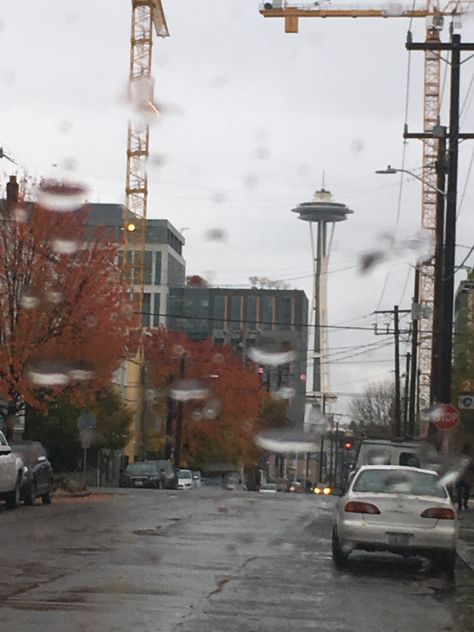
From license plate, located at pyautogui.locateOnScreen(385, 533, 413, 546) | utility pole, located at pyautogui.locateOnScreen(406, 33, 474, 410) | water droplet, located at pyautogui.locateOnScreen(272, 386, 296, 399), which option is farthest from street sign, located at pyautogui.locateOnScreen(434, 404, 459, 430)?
water droplet, located at pyautogui.locateOnScreen(272, 386, 296, 399)

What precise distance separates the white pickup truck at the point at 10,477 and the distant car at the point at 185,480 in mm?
30634

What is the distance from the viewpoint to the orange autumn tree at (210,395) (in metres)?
71.7

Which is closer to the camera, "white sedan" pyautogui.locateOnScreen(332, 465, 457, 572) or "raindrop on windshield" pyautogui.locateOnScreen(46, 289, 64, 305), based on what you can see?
"white sedan" pyautogui.locateOnScreen(332, 465, 457, 572)

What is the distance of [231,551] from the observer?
19125mm

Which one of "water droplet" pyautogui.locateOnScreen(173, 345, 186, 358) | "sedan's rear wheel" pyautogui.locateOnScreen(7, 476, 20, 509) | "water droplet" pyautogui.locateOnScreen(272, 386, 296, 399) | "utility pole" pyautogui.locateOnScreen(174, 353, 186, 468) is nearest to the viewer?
"sedan's rear wheel" pyautogui.locateOnScreen(7, 476, 20, 509)

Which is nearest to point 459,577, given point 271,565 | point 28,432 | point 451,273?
point 271,565

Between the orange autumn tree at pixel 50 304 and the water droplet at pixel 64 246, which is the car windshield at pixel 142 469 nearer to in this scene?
the orange autumn tree at pixel 50 304

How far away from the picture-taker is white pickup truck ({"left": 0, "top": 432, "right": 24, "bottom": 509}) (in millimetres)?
27656

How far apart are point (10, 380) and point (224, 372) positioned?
35.7 m

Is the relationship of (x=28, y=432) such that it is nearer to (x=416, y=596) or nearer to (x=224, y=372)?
(x=224, y=372)

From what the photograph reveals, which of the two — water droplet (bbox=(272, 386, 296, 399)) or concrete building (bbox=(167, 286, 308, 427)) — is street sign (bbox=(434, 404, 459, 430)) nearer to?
concrete building (bbox=(167, 286, 308, 427))

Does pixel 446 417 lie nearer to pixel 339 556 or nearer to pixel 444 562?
pixel 444 562

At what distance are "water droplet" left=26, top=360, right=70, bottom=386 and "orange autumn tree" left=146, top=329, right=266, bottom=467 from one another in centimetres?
3310

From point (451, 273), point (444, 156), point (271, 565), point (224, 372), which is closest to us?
point (271, 565)
